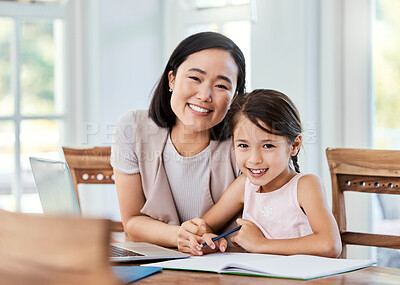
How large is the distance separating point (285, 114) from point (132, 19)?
1744 millimetres

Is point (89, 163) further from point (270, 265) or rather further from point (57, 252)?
point (57, 252)

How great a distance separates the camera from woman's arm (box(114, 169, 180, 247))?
137 centimetres

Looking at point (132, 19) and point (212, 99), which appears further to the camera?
point (132, 19)

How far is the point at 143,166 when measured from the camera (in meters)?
1.54

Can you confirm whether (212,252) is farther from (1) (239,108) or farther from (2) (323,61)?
(2) (323,61)

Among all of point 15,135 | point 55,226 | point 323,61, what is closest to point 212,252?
point 55,226

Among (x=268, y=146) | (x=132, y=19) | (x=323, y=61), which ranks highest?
(x=132, y=19)

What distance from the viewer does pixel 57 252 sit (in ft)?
1.38

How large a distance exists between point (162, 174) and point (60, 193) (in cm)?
52

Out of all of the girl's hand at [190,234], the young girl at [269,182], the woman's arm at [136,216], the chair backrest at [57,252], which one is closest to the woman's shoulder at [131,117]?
the woman's arm at [136,216]

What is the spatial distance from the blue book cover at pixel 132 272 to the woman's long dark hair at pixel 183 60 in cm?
67

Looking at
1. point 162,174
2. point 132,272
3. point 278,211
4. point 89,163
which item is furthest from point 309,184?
point 89,163

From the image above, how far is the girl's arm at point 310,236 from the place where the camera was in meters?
1.13

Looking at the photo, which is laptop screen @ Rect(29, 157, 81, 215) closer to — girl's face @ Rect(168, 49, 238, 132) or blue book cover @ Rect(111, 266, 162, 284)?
blue book cover @ Rect(111, 266, 162, 284)
